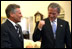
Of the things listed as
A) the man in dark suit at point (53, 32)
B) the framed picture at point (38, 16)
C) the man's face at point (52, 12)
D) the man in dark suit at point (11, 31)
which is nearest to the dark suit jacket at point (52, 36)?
the man in dark suit at point (53, 32)

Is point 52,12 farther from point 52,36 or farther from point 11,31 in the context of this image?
Result: point 11,31

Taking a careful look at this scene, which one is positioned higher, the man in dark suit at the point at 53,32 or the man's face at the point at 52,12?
the man's face at the point at 52,12

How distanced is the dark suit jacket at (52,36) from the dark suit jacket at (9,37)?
308 mm

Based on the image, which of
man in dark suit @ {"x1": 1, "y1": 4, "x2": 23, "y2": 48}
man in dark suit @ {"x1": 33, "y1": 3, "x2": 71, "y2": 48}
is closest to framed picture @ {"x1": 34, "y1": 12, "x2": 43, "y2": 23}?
man in dark suit @ {"x1": 33, "y1": 3, "x2": 71, "y2": 48}

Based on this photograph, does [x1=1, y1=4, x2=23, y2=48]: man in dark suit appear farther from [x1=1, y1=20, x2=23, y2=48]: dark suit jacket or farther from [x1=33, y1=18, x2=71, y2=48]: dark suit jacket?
[x1=33, y1=18, x2=71, y2=48]: dark suit jacket

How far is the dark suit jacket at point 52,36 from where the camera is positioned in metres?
1.92

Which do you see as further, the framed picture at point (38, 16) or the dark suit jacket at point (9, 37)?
the framed picture at point (38, 16)

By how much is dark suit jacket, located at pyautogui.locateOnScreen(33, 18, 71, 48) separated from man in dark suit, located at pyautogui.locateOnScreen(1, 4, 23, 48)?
0.29m

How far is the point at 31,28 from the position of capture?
4402 millimetres

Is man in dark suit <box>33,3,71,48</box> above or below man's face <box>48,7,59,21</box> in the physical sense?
below

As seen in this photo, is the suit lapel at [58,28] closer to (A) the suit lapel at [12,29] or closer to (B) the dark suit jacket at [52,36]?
(B) the dark suit jacket at [52,36]

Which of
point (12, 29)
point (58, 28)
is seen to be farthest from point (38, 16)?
point (12, 29)

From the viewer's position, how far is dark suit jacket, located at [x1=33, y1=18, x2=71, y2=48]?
1925 mm

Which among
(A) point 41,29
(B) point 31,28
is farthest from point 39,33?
(B) point 31,28
